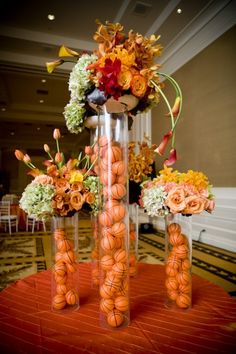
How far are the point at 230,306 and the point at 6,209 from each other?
6349mm

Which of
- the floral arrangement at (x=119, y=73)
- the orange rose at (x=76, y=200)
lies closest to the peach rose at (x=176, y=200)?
the floral arrangement at (x=119, y=73)

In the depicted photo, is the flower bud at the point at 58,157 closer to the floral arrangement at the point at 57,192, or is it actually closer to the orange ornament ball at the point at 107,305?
the floral arrangement at the point at 57,192

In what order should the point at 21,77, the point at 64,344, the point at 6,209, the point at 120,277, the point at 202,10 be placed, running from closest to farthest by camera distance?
the point at 64,344 → the point at 120,277 → the point at 202,10 → the point at 6,209 → the point at 21,77

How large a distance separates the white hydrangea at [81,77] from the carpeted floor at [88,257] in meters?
2.44

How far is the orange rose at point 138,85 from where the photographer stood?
3.10 feet

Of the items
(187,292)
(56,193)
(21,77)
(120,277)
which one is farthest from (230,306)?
(21,77)

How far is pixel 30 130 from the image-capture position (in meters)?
15.7

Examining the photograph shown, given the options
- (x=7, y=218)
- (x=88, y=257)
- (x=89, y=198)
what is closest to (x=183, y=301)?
(x=89, y=198)

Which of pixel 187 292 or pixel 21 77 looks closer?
pixel 187 292

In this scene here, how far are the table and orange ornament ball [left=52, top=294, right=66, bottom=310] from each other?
3 centimetres

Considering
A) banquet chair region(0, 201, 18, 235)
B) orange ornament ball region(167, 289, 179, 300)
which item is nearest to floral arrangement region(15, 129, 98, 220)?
orange ornament ball region(167, 289, 179, 300)

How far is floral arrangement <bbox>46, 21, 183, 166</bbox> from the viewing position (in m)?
0.90

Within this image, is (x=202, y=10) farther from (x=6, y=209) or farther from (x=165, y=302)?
(x=6, y=209)

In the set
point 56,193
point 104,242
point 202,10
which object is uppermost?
point 202,10
